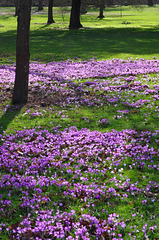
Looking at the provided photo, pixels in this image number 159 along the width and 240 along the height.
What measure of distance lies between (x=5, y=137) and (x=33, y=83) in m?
6.85

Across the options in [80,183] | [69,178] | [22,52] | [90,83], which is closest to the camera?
[80,183]

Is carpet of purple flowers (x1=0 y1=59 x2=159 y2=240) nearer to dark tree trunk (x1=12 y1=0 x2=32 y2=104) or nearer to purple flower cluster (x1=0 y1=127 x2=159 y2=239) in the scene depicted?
purple flower cluster (x1=0 y1=127 x2=159 y2=239)

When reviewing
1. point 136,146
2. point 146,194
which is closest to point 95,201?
point 146,194

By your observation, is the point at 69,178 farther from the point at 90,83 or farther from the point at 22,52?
the point at 90,83

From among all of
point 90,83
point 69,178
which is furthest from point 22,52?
point 69,178

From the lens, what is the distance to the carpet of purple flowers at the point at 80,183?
5.54 meters

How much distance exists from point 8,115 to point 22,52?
262 cm

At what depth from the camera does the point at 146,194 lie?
6.46 meters

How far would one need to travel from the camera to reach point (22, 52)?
12.0m

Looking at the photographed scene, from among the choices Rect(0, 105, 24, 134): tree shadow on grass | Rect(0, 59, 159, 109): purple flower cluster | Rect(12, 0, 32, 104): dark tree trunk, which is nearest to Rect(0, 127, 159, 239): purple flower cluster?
Rect(0, 105, 24, 134): tree shadow on grass

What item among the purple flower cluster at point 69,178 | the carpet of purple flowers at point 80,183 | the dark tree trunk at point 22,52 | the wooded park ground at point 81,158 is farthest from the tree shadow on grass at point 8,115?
the purple flower cluster at point 69,178

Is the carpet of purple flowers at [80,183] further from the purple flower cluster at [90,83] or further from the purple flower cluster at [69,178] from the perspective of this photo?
the purple flower cluster at [90,83]

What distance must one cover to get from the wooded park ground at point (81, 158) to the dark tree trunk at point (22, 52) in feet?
1.92

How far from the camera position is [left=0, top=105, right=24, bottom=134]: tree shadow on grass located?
10.7 m
